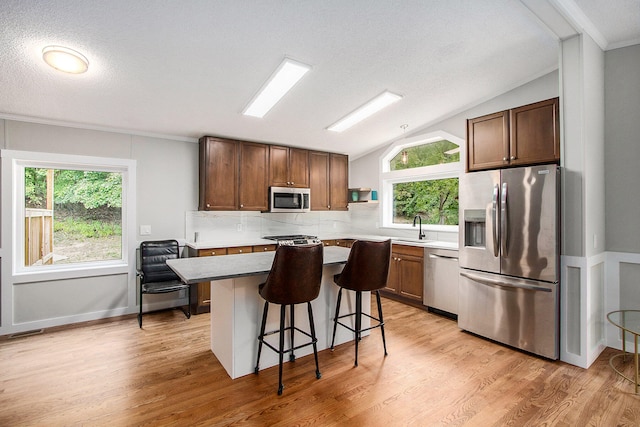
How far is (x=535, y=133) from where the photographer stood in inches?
114

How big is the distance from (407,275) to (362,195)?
185 cm

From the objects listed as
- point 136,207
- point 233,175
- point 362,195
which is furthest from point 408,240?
point 136,207

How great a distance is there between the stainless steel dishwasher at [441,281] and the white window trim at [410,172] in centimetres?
71

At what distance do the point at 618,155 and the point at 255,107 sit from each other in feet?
12.1

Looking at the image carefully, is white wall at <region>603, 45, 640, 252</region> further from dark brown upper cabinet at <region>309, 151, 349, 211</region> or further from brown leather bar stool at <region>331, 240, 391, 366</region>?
dark brown upper cabinet at <region>309, 151, 349, 211</region>

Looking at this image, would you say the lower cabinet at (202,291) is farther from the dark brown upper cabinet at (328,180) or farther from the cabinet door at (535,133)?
the cabinet door at (535,133)

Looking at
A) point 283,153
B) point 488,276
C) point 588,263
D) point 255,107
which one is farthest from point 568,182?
point 283,153

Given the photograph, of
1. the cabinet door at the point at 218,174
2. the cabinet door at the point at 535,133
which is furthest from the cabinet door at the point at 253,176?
the cabinet door at the point at 535,133

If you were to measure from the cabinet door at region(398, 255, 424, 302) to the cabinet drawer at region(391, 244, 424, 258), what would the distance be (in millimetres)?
54

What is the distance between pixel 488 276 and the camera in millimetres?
3049

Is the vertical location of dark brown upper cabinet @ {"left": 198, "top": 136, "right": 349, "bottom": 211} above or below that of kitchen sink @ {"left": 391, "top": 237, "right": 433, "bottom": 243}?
above

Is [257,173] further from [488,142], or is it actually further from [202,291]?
[488,142]

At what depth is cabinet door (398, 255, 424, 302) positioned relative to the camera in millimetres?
4012

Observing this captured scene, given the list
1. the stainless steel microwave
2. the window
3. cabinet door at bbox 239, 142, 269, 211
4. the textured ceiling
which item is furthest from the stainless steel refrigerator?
the window
